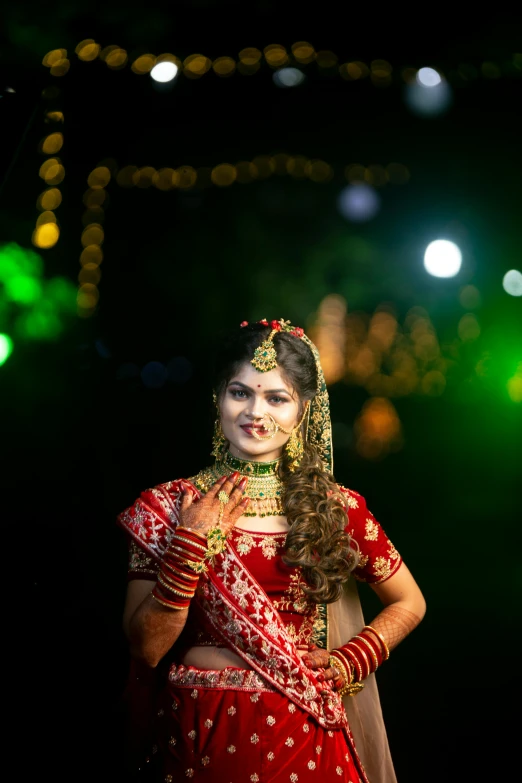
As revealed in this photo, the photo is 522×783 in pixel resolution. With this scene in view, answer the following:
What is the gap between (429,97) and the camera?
340 centimetres

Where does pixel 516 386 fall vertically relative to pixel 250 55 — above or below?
below

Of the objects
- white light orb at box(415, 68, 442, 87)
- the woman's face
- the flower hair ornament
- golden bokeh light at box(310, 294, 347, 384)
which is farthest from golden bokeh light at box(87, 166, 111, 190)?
the woman's face

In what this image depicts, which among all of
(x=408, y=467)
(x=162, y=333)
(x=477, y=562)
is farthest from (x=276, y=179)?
(x=477, y=562)

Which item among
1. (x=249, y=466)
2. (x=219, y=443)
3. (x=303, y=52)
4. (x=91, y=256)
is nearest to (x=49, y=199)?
(x=91, y=256)

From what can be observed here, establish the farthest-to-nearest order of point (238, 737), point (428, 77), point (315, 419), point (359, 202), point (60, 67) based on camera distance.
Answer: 1. point (359, 202)
2. point (428, 77)
3. point (60, 67)
4. point (315, 419)
5. point (238, 737)

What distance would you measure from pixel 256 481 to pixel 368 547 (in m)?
0.41

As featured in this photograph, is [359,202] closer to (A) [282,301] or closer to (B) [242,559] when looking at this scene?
(A) [282,301]

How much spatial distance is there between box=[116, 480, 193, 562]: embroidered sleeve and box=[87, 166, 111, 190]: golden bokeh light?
177 cm

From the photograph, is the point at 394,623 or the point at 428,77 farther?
the point at 428,77

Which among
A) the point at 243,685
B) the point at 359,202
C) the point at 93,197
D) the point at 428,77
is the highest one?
the point at 428,77

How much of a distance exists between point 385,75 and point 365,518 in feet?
6.92

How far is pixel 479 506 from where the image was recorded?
3396 mm

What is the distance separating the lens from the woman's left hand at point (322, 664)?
82.9 inches

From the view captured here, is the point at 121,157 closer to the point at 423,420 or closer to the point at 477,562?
the point at 423,420
